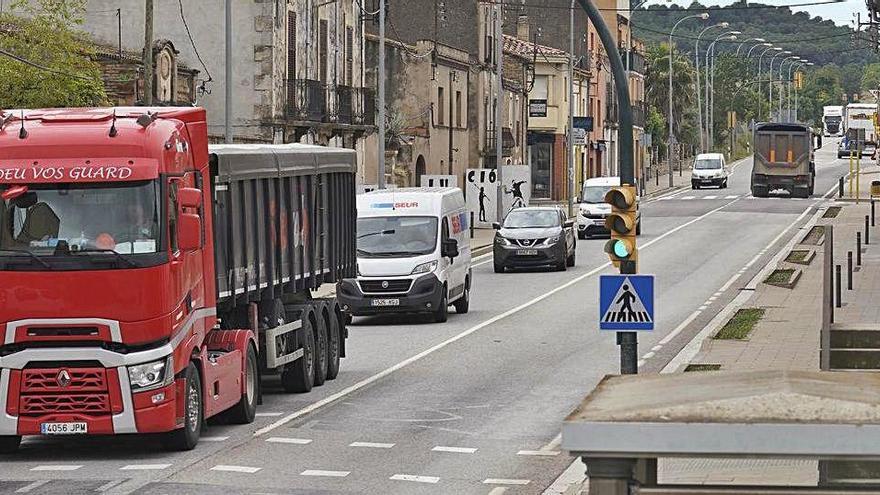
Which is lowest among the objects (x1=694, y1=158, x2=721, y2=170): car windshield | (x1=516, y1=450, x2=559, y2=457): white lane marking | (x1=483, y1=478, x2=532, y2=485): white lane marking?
(x1=516, y1=450, x2=559, y2=457): white lane marking

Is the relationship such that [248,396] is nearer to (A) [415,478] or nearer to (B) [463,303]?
(A) [415,478]

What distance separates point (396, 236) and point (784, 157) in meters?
51.6

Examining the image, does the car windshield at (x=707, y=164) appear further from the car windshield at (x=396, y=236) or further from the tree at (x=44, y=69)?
the car windshield at (x=396, y=236)

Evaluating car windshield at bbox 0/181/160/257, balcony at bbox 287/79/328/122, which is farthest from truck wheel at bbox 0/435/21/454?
balcony at bbox 287/79/328/122

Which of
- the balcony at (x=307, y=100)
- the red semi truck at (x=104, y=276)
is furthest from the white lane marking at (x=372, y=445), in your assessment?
the balcony at (x=307, y=100)

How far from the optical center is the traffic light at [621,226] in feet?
60.0

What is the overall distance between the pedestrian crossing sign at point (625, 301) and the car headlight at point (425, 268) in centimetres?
1307

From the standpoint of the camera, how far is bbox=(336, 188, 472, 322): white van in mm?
31250

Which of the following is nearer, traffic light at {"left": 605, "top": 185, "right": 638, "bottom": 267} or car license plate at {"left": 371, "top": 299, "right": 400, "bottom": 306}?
traffic light at {"left": 605, "top": 185, "right": 638, "bottom": 267}

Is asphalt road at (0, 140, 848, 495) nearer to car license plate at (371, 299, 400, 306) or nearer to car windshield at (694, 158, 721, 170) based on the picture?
car license plate at (371, 299, 400, 306)

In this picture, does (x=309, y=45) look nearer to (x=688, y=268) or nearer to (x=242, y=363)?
(x=688, y=268)

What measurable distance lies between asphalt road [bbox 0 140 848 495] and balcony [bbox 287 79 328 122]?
13943 millimetres

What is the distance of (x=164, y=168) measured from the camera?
666 inches

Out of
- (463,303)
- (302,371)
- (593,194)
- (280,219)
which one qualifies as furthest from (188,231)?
(593,194)
